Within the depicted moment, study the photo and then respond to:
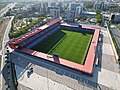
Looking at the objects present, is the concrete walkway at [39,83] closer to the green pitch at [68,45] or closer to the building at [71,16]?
the green pitch at [68,45]

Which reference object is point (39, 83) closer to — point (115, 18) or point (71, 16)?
point (71, 16)

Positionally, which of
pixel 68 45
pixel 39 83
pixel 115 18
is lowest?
pixel 39 83

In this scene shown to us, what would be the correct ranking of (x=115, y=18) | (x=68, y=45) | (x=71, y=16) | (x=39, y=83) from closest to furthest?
(x=39, y=83)
(x=68, y=45)
(x=71, y=16)
(x=115, y=18)

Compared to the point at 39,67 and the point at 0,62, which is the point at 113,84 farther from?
the point at 0,62

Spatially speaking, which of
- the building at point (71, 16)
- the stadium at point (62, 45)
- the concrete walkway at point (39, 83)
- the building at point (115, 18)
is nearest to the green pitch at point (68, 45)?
the stadium at point (62, 45)

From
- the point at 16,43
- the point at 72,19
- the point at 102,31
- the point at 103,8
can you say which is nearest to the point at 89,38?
the point at 102,31

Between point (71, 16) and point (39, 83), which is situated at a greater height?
point (71, 16)

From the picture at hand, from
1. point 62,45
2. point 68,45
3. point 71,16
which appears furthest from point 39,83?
point 71,16

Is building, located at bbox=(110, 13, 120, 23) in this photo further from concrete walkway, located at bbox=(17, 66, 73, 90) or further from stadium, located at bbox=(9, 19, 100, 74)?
concrete walkway, located at bbox=(17, 66, 73, 90)

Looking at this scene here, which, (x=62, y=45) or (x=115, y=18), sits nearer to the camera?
(x=62, y=45)
